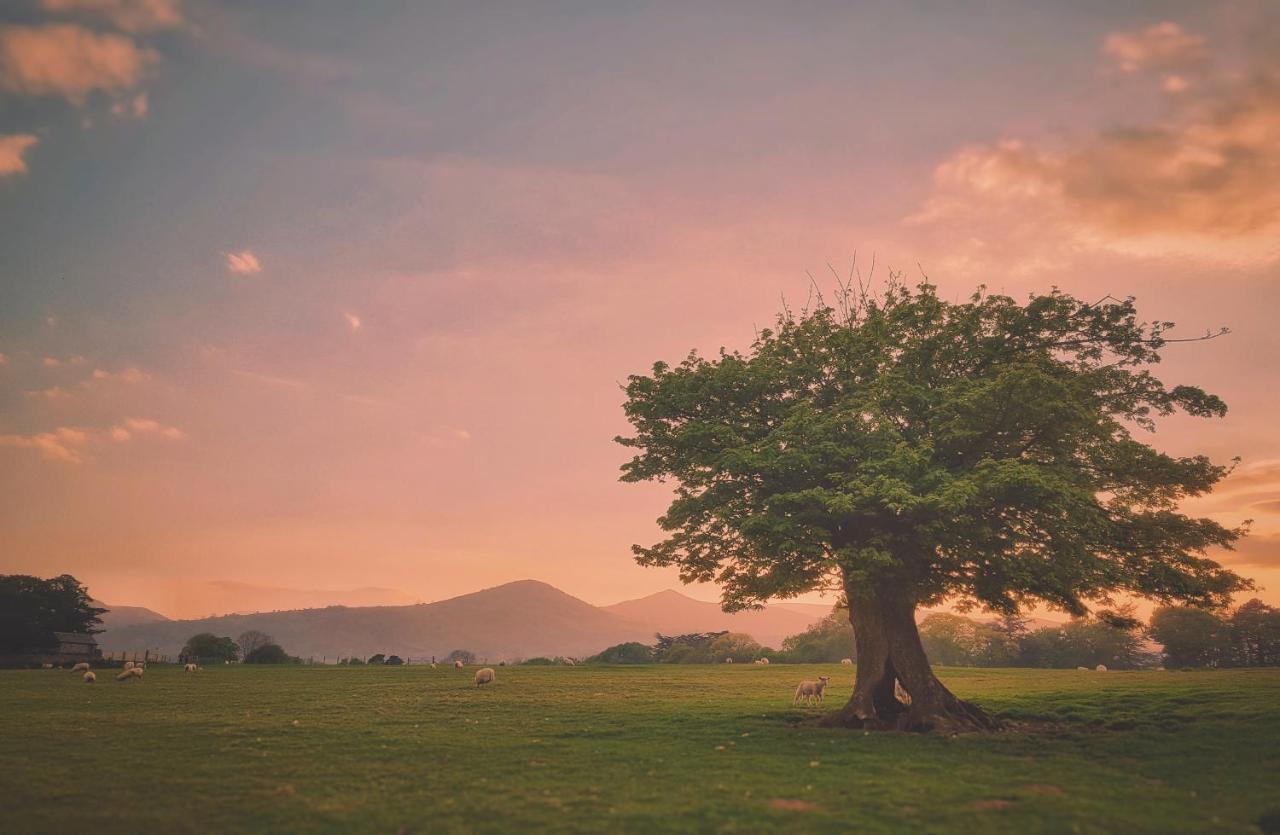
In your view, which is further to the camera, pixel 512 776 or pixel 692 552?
pixel 692 552

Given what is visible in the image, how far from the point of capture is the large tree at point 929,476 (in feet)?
84.9

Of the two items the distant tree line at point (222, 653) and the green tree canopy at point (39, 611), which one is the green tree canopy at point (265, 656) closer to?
the distant tree line at point (222, 653)

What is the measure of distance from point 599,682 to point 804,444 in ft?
110

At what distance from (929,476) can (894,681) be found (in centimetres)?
1108

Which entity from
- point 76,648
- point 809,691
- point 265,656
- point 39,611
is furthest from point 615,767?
point 39,611

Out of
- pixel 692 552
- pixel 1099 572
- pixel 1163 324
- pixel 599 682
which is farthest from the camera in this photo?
pixel 599 682

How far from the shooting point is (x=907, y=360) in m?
29.8

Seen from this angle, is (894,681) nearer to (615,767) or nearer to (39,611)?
(615,767)

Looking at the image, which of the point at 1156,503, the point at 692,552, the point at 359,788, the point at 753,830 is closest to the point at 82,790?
the point at 359,788

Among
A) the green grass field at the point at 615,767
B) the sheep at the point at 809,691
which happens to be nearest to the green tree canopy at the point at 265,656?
the green grass field at the point at 615,767

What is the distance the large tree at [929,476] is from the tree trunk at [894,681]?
0.27 ft

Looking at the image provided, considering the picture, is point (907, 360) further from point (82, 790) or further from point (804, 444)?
point (82, 790)

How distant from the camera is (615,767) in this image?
19812 mm

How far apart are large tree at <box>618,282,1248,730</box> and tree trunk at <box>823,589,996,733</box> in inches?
3.2
